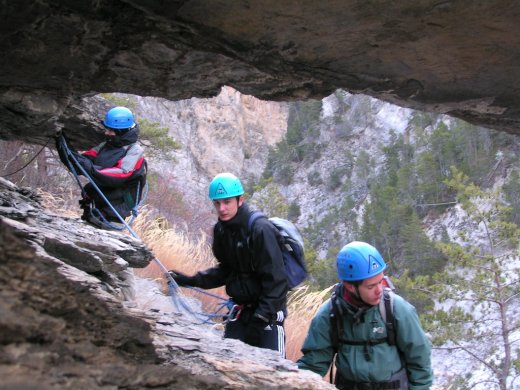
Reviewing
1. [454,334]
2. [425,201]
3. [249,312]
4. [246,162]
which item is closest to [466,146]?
[425,201]

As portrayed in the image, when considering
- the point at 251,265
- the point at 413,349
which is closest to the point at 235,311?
the point at 251,265

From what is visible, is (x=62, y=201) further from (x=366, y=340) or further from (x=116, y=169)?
(x=366, y=340)

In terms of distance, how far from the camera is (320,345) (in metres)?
2.80

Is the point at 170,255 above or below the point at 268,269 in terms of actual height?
below

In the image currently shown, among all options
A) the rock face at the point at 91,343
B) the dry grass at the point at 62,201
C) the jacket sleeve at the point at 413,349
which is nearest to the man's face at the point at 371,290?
the jacket sleeve at the point at 413,349

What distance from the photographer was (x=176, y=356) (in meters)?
2.27

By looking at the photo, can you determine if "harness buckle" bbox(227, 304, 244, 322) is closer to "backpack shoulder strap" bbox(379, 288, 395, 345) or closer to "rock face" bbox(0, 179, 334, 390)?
"rock face" bbox(0, 179, 334, 390)

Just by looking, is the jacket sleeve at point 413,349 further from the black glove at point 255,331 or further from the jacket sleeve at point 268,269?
the black glove at point 255,331

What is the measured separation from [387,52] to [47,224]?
214cm

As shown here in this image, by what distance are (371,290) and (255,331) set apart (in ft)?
2.83

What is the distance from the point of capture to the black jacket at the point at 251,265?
10.2 ft

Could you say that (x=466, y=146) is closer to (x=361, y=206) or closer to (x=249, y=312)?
(x=361, y=206)

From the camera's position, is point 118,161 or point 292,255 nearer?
point 292,255

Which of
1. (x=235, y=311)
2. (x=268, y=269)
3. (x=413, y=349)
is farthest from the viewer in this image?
(x=235, y=311)
